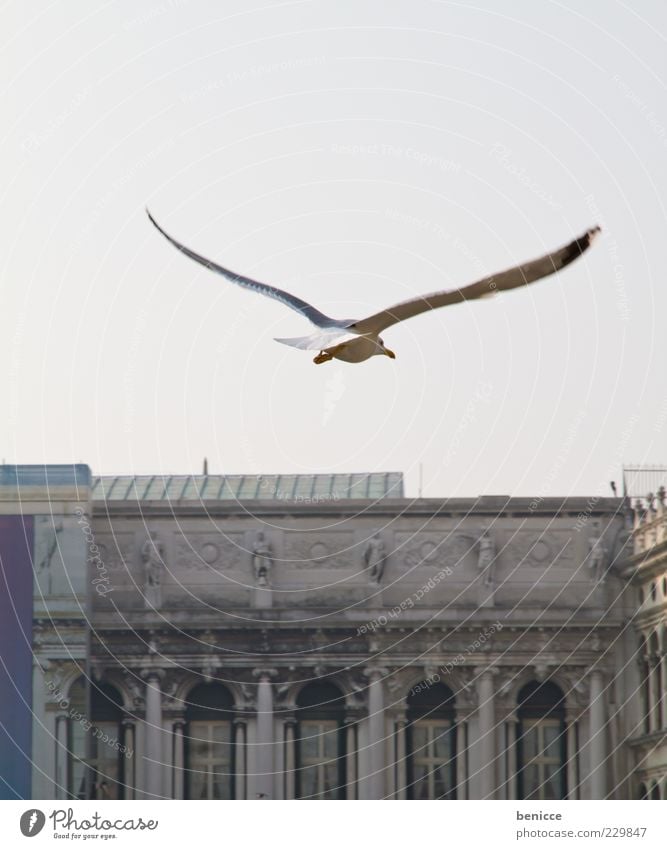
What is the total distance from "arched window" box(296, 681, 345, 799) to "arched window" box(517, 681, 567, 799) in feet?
12.2

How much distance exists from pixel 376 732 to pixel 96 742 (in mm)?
5762

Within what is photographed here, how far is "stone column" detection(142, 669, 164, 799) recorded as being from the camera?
47969mm

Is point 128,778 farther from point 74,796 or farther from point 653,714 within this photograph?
point 653,714

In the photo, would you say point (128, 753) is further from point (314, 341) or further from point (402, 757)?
point (314, 341)

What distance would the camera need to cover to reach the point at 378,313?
72.4 feet

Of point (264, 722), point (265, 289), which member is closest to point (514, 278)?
point (265, 289)

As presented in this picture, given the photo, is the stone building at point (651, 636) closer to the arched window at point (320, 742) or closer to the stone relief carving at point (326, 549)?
the stone relief carving at point (326, 549)

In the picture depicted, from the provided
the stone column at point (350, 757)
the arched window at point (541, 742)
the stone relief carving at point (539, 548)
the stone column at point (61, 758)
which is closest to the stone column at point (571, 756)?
the arched window at point (541, 742)

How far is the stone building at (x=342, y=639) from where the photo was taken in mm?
48219

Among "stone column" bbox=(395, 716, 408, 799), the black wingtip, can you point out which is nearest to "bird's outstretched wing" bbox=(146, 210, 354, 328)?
the black wingtip

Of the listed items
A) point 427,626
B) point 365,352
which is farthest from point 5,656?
point 365,352

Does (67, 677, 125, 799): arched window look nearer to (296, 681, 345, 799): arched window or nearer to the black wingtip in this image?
(296, 681, 345, 799): arched window

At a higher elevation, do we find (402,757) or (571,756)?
(402,757)

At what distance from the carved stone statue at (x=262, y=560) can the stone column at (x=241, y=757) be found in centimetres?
299
